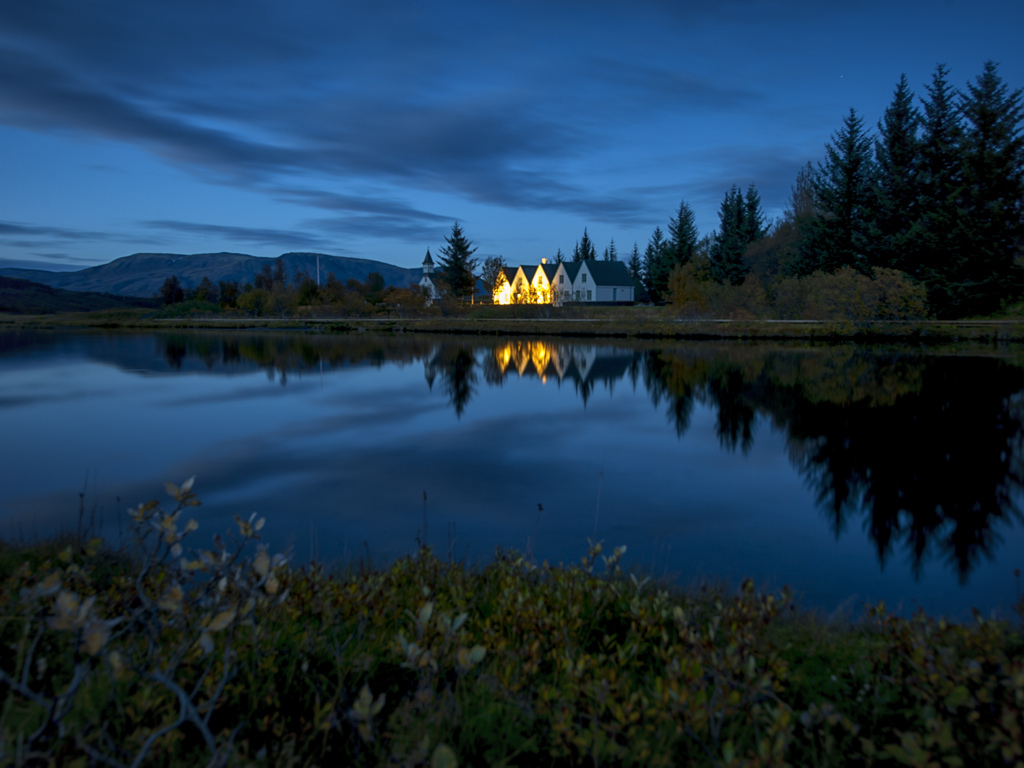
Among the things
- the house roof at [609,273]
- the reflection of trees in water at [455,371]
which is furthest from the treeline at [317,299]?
the reflection of trees in water at [455,371]

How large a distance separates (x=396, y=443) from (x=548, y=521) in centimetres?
755

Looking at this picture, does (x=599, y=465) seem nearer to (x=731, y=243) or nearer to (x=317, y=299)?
(x=731, y=243)

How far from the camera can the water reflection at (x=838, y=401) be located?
10562mm

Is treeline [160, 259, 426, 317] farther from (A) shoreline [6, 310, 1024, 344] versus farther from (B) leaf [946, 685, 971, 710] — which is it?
(B) leaf [946, 685, 971, 710]

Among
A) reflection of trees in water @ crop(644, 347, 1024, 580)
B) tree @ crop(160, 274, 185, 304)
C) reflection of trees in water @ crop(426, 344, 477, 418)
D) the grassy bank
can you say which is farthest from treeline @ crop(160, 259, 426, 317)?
reflection of trees in water @ crop(644, 347, 1024, 580)

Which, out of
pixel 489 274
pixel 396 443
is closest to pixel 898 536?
pixel 396 443

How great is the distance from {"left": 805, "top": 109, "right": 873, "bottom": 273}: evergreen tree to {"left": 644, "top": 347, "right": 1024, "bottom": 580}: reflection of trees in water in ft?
65.0

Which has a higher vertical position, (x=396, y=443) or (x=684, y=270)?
(x=684, y=270)

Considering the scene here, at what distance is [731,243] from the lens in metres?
65.8

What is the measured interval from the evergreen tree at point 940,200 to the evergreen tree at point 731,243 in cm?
1896

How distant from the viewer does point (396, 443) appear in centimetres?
1669

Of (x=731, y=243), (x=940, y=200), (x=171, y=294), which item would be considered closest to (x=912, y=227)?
(x=940, y=200)

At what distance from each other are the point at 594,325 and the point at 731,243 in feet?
63.2

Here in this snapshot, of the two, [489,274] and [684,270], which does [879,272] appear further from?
[489,274]
